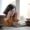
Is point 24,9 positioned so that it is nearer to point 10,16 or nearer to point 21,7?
point 21,7

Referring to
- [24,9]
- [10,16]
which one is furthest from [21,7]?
[10,16]

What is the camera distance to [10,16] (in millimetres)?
517

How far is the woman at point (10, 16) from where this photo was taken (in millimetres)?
498

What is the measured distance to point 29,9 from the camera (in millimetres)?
564

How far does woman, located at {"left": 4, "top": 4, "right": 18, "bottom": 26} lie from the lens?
50cm

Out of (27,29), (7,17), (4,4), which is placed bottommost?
(27,29)

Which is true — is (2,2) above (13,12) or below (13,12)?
above

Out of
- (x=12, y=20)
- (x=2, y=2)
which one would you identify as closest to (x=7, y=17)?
(x=12, y=20)

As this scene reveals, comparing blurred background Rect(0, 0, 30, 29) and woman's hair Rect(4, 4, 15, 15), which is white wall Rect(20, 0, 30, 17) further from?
woman's hair Rect(4, 4, 15, 15)

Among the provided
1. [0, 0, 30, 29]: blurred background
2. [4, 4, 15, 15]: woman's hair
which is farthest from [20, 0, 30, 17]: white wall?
[4, 4, 15, 15]: woman's hair

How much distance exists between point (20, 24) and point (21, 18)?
6 cm

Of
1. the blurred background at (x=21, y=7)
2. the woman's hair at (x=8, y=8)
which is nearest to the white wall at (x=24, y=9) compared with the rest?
the blurred background at (x=21, y=7)

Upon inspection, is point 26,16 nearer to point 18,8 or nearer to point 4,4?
point 18,8

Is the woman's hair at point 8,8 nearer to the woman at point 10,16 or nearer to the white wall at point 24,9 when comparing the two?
the woman at point 10,16
